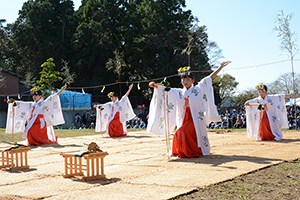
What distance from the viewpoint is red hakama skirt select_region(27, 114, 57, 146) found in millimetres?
9820

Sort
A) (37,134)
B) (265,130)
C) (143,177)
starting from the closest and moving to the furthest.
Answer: (143,177)
(265,130)
(37,134)

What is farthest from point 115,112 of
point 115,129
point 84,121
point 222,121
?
point 84,121

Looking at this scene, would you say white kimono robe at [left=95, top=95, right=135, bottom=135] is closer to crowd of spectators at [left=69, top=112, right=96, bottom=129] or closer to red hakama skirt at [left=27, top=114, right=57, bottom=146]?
red hakama skirt at [left=27, top=114, right=57, bottom=146]

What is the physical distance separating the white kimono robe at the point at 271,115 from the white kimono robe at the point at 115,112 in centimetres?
518

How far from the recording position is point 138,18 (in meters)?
31.4

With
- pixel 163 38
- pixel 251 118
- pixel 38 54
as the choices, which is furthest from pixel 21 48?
pixel 251 118

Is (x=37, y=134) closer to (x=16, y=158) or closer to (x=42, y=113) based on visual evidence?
(x=42, y=113)

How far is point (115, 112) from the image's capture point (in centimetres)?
1308

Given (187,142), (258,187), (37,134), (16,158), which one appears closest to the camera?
(258,187)

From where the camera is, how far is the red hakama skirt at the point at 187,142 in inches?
242

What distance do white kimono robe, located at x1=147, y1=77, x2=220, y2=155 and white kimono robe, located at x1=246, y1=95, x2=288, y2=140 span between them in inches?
143

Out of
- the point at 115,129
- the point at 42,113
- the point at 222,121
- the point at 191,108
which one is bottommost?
the point at 115,129

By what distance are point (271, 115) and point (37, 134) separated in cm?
741

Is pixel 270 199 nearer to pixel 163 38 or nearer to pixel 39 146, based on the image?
pixel 39 146
